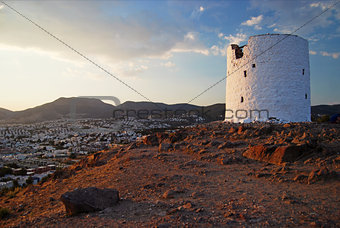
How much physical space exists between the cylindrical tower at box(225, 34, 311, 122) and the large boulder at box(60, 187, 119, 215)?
11641 millimetres

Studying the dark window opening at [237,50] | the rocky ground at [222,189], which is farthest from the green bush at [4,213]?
the dark window opening at [237,50]

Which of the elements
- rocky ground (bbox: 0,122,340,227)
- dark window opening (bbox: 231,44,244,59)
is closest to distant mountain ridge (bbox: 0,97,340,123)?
dark window opening (bbox: 231,44,244,59)

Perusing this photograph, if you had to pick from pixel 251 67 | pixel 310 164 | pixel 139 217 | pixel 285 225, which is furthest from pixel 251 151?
pixel 251 67

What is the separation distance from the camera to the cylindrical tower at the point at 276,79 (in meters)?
13.4

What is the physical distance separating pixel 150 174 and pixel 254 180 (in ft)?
8.60

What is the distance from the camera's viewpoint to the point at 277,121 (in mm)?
13188

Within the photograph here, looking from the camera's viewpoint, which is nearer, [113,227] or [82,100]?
[113,227]

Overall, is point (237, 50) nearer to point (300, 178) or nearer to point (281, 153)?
point (281, 153)

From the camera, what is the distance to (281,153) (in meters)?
6.04

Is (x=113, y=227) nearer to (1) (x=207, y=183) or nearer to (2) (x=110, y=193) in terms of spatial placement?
(2) (x=110, y=193)

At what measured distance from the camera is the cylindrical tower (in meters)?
13.4

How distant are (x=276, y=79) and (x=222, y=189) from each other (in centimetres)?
1108

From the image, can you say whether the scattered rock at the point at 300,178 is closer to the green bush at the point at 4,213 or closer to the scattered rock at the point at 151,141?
the green bush at the point at 4,213

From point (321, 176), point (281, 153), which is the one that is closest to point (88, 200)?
point (321, 176)
